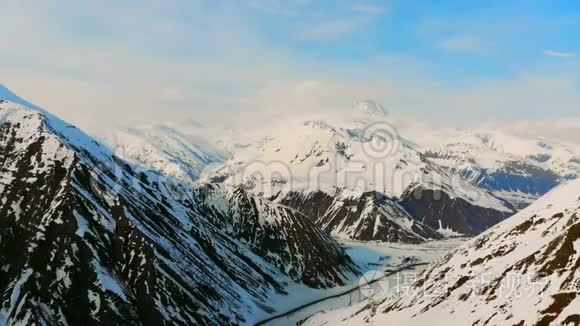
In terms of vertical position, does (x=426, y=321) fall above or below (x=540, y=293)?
below

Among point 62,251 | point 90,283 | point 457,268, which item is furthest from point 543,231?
point 62,251

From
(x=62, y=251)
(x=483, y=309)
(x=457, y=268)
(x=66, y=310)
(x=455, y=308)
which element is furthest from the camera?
(x=62, y=251)

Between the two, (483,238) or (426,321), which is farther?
(483,238)

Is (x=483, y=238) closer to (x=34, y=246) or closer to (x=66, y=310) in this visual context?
(x=66, y=310)

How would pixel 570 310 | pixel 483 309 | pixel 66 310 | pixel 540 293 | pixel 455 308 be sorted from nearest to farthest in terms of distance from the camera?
pixel 570 310 < pixel 540 293 < pixel 483 309 < pixel 455 308 < pixel 66 310

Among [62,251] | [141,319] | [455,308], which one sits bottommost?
[141,319]

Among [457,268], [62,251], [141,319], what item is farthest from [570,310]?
[62,251]
